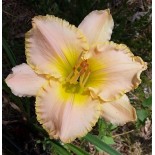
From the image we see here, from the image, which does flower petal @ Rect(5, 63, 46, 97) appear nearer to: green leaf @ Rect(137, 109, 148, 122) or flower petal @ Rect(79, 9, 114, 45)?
flower petal @ Rect(79, 9, 114, 45)

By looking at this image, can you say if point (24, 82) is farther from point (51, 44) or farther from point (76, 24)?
point (76, 24)

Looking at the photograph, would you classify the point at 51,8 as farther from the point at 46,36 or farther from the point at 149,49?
the point at 46,36

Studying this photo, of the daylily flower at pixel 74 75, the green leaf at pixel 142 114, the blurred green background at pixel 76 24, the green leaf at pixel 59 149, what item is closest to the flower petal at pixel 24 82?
the daylily flower at pixel 74 75

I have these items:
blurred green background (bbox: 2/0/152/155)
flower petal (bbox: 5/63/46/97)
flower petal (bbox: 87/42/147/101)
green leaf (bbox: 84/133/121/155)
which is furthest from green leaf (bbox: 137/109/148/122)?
flower petal (bbox: 5/63/46/97)

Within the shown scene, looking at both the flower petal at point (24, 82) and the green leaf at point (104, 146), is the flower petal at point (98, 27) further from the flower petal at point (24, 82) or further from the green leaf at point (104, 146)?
the green leaf at point (104, 146)

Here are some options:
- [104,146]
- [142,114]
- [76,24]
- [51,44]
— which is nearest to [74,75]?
[51,44]

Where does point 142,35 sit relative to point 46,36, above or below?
below

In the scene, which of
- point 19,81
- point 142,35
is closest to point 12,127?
point 19,81
